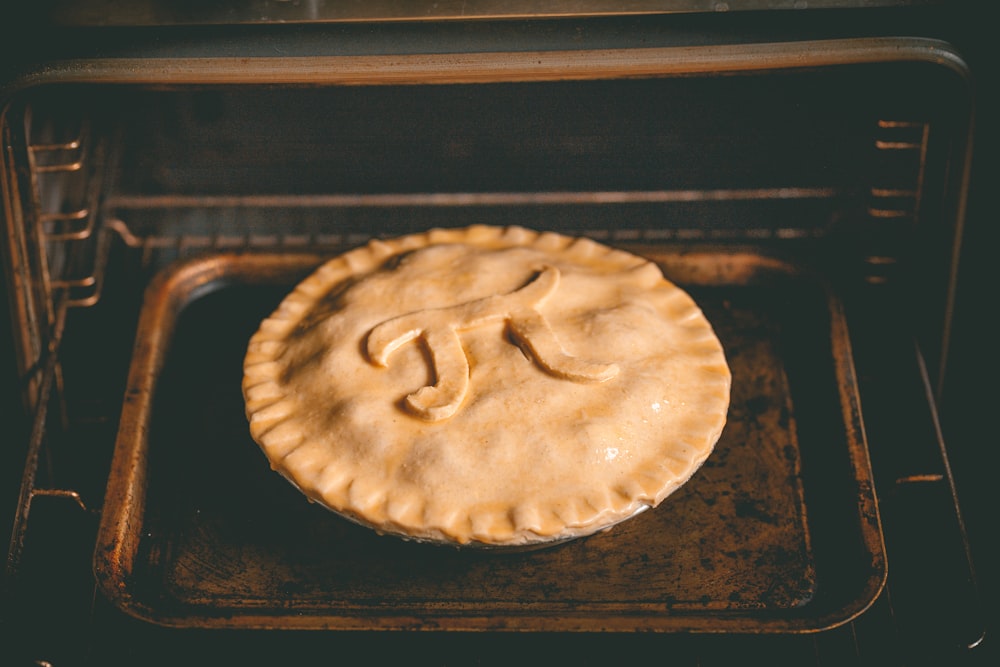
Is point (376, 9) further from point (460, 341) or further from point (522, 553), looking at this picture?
point (522, 553)

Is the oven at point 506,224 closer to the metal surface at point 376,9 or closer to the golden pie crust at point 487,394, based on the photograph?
the metal surface at point 376,9

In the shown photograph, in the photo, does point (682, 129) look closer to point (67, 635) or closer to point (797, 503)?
point (797, 503)

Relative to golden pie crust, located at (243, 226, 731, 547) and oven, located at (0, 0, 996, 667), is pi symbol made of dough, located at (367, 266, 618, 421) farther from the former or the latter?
oven, located at (0, 0, 996, 667)

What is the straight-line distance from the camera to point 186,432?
5.77 ft

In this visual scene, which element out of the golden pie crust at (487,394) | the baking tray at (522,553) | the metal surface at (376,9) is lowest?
the baking tray at (522,553)

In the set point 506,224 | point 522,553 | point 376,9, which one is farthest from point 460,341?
point 506,224

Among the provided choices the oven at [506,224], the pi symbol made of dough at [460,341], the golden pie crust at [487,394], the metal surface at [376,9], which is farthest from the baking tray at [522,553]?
the metal surface at [376,9]

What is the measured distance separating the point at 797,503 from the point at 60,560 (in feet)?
4.46

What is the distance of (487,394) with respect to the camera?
1.47 meters

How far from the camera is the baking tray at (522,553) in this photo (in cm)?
140

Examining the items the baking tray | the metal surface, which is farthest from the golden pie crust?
the metal surface

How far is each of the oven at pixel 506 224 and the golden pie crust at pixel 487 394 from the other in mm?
173

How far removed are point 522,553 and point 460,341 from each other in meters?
0.36

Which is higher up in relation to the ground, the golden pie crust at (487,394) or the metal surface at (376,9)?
the metal surface at (376,9)
